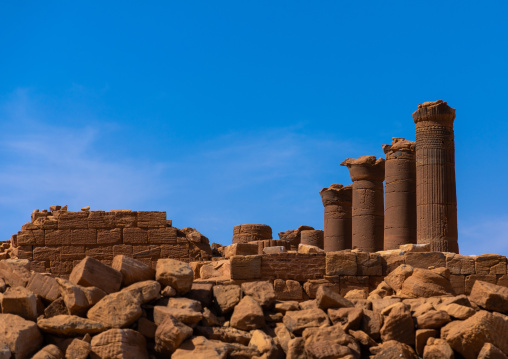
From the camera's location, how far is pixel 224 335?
29.9ft

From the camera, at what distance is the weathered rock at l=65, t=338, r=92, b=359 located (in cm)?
855

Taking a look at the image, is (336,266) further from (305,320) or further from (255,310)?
(255,310)

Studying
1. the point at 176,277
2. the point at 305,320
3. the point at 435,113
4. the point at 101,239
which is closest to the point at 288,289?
the point at 305,320

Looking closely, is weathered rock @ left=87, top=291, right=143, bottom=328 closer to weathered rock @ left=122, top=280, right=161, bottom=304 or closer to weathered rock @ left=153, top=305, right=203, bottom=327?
weathered rock @ left=122, top=280, right=161, bottom=304

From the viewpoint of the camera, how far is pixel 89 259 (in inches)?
380

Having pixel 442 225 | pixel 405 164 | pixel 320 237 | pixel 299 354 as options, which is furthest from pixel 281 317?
pixel 320 237

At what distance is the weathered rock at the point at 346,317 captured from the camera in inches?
365

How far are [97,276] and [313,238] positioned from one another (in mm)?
21495

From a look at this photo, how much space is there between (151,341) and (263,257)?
4.43 metres

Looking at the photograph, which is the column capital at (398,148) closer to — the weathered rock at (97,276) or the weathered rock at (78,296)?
the weathered rock at (97,276)

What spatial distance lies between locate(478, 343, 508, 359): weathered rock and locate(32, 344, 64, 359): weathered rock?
16.4 feet

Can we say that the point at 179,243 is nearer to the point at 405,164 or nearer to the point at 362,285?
the point at 362,285

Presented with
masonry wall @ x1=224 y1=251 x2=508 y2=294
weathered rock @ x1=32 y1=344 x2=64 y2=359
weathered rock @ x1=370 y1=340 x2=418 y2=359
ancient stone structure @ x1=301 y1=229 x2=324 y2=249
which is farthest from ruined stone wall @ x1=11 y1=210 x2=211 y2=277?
ancient stone structure @ x1=301 y1=229 x2=324 y2=249

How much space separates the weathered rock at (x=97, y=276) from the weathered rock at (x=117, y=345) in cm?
94
